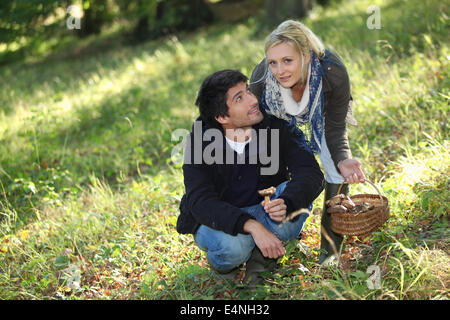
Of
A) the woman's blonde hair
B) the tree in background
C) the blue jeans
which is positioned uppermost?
the tree in background

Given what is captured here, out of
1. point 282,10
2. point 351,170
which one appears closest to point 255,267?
point 351,170

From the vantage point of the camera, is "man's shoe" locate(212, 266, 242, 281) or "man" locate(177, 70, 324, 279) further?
"man's shoe" locate(212, 266, 242, 281)

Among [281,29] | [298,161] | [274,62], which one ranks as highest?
[281,29]

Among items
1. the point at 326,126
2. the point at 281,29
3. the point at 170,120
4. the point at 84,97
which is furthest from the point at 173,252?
the point at 84,97

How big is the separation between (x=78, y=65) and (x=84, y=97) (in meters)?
5.55

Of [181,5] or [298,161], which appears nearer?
[298,161]

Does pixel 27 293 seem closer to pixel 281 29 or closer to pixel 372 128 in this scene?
pixel 281 29

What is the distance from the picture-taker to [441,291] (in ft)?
8.26

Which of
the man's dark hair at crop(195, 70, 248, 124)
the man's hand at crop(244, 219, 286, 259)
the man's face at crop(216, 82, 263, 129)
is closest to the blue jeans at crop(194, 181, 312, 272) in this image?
the man's hand at crop(244, 219, 286, 259)

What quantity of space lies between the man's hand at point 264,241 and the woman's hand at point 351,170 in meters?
0.67

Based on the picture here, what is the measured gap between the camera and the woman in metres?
2.98

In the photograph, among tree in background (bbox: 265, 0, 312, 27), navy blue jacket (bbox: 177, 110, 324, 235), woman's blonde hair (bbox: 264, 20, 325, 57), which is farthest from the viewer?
tree in background (bbox: 265, 0, 312, 27)

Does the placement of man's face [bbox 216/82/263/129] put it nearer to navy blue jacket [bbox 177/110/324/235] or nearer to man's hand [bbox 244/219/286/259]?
navy blue jacket [bbox 177/110/324/235]

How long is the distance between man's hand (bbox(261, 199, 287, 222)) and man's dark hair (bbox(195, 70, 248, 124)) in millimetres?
666
